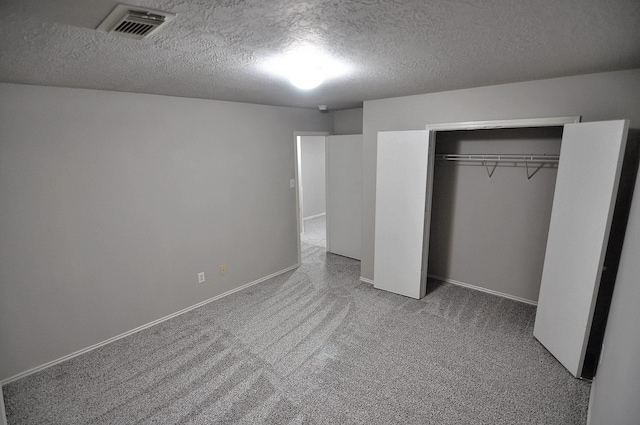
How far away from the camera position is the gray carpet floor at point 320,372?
2.13 m

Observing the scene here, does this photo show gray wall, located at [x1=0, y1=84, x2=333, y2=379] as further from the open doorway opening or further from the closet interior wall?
the open doorway opening

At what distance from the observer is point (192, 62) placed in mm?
1878

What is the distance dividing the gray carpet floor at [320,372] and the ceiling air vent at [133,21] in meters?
2.30

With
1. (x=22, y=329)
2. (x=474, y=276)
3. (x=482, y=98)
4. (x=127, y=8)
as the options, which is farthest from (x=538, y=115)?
(x=22, y=329)

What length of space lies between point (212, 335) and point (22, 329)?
148 cm

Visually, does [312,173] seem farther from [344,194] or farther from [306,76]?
[306,76]

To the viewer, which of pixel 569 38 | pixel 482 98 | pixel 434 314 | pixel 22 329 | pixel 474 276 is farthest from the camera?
pixel 474 276

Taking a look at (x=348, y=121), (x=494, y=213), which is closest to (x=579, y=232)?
(x=494, y=213)

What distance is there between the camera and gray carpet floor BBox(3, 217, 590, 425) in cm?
213

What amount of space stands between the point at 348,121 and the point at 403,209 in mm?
1922

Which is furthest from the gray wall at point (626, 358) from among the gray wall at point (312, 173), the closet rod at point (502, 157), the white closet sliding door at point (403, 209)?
the gray wall at point (312, 173)

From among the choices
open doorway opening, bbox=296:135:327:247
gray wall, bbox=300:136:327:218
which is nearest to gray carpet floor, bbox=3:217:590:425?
open doorway opening, bbox=296:135:327:247

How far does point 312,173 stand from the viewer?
24.5ft

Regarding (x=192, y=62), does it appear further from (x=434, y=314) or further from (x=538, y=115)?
(x=434, y=314)
